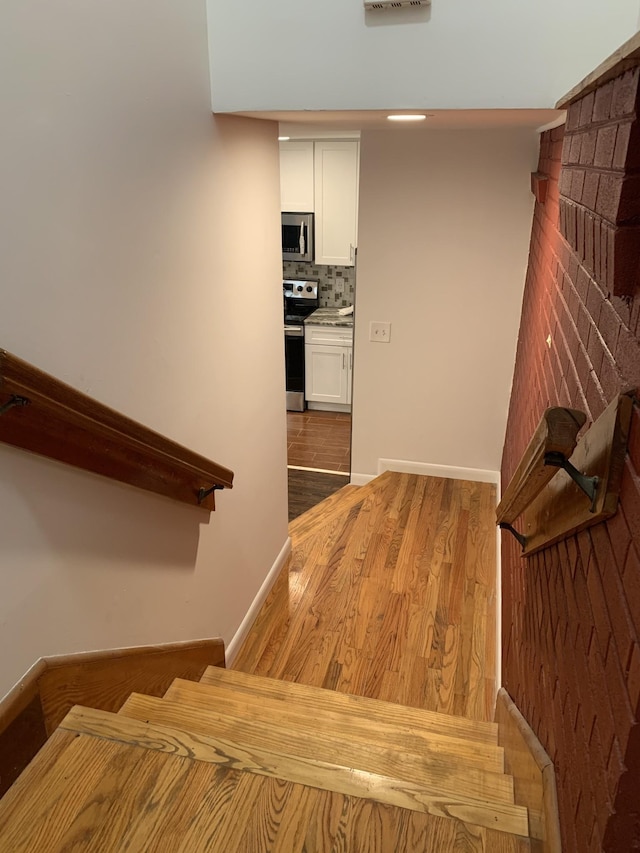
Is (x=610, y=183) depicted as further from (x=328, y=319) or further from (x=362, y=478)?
(x=328, y=319)

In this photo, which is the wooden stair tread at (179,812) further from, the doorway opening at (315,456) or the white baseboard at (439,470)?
the white baseboard at (439,470)

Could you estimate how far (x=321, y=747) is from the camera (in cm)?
159

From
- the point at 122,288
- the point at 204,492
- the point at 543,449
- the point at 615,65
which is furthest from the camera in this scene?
the point at 204,492

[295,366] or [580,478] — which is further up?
[580,478]

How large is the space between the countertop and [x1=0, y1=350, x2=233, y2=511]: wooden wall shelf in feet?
12.8

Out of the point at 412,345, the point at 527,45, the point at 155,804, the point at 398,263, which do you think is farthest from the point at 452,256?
the point at 155,804

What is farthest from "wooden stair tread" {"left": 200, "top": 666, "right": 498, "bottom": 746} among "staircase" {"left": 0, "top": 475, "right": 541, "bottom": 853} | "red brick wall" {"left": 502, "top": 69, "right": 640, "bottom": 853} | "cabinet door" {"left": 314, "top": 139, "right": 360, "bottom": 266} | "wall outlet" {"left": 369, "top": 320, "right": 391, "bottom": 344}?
"cabinet door" {"left": 314, "top": 139, "right": 360, "bottom": 266}

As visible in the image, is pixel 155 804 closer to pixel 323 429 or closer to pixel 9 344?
pixel 9 344

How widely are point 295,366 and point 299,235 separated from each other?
1.21 metres

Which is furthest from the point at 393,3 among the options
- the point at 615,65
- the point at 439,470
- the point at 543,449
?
the point at 439,470

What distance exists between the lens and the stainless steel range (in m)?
5.74

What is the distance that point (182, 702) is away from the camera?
5.78ft

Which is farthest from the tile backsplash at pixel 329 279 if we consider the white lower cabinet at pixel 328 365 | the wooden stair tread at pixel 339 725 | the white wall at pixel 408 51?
the wooden stair tread at pixel 339 725

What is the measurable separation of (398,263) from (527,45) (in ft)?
6.41
